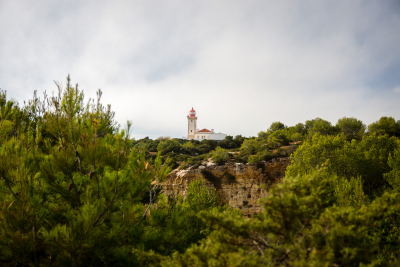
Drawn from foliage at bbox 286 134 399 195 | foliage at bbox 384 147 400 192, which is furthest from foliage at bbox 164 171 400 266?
foliage at bbox 286 134 399 195

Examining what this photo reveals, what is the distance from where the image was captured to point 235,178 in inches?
915

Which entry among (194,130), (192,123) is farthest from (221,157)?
(192,123)

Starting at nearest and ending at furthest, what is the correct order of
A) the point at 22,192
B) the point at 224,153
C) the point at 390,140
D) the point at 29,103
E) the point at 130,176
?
the point at 22,192 < the point at 130,176 < the point at 29,103 < the point at 390,140 < the point at 224,153

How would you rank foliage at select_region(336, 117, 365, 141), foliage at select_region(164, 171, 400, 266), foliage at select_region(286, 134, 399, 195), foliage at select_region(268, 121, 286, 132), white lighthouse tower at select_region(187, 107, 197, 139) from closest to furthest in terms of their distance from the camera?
foliage at select_region(164, 171, 400, 266), foliage at select_region(286, 134, 399, 195), foliage at select_region(336, 117, 365, 141), foliage at select_region(268, 121, 286, 132), white lighthouse tower at select_region(187, 107, 197, 139)

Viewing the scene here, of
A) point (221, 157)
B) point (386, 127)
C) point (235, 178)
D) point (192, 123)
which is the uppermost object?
point (192, 123)

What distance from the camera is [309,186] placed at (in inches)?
138

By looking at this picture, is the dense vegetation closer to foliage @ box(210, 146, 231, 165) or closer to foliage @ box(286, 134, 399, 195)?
foliage @ box(286, 134, 399, 195)

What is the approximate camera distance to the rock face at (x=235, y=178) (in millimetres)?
22359

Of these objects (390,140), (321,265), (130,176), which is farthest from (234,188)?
(321,265)

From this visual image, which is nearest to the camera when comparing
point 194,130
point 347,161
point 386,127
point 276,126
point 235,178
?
point 347,161

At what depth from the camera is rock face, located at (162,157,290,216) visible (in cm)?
2236

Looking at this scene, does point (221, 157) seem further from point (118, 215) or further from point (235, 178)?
point (118, 215)

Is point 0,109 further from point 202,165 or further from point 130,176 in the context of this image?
point 202,165

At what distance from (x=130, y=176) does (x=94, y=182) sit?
683 millimetres
